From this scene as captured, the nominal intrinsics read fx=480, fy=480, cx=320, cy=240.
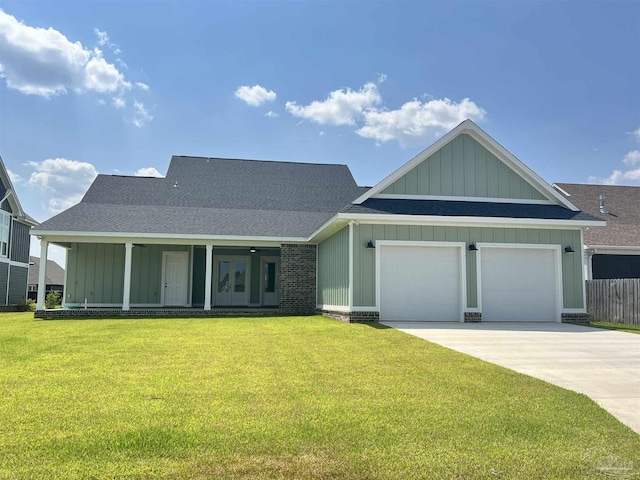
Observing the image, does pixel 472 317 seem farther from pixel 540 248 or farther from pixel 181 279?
pixel 181 279

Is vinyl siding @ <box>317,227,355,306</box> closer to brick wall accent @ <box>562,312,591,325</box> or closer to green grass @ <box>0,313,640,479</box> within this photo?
green grass @ <box>0,313,640,479</box>

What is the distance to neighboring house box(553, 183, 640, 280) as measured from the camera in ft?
64.5

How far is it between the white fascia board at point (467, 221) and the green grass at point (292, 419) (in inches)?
216

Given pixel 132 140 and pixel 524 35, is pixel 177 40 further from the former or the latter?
pixel 524 35

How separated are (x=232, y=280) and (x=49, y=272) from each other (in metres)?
37.8

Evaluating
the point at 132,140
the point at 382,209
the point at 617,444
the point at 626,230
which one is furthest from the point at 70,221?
the point at 626,230

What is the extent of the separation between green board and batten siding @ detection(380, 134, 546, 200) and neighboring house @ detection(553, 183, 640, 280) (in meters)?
6.52

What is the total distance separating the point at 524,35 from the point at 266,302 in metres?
13.7

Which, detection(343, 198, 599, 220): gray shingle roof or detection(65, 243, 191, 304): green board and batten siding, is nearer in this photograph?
detection(343, 198, 599, 220): gray shingle roof

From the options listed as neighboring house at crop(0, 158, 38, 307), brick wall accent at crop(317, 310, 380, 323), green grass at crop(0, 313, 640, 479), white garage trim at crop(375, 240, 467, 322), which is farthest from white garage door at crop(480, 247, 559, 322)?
neighboring house at crop(0, 158, 38, 307)

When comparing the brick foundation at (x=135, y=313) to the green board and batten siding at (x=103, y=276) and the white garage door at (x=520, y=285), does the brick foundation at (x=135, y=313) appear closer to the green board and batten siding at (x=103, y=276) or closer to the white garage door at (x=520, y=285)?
the green board and batten siding at (x=103, y=276)

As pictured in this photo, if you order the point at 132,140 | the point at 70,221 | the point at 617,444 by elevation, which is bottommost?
the point at 617,444

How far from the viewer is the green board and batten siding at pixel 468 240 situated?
41.3ft

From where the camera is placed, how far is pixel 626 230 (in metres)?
21.0
